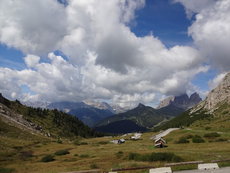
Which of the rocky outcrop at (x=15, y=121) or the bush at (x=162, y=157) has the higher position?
the rocky outcrop at (x=15, y=121)

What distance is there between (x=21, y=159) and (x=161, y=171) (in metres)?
50.5

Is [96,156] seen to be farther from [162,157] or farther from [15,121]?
[15,121]

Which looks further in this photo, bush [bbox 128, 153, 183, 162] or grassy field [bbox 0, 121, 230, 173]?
grassy field [bbox 0, 121, 230, 173]

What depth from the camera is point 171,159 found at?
135 ft

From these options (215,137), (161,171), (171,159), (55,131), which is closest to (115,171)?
(161,171)

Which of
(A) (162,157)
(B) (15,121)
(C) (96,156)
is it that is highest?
(B) (15,121)

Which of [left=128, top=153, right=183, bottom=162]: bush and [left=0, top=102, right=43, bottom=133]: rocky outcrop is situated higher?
[left=0, top=102, right=43, bottom=133]: rocky outcrop

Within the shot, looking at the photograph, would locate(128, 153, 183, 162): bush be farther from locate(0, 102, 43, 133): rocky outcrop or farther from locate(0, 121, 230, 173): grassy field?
locate(0, 102, 43, 133): rocky outcrop

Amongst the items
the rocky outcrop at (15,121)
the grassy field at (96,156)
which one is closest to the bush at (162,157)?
the grassy field at (96,156)

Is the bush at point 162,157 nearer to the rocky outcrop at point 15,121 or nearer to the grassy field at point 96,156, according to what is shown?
the grassy field at point 96,156

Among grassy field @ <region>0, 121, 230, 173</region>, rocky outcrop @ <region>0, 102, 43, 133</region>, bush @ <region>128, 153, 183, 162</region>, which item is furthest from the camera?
rocky outcrop @ <region>0, 102, 43, 133</region>

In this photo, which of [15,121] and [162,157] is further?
[15,121]

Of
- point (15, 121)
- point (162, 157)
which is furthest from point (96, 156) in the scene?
point (15, 121)

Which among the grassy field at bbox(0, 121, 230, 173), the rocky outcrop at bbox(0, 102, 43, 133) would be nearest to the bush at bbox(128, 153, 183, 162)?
the grassy field at bbox(0, 121, 230, 173)
